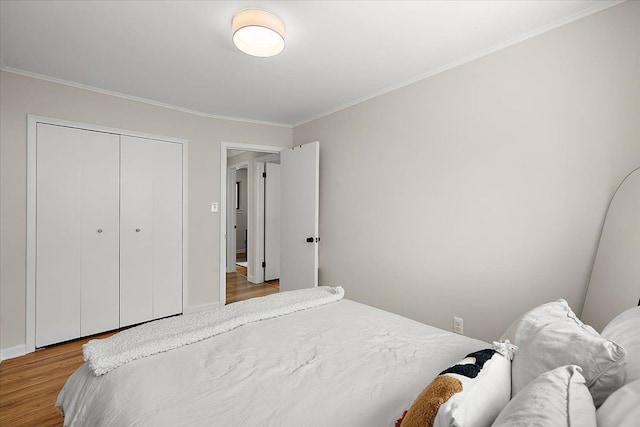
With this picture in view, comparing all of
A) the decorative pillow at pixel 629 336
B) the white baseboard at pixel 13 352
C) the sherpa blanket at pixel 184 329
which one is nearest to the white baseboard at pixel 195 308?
the white baseboard at pixel 13 352

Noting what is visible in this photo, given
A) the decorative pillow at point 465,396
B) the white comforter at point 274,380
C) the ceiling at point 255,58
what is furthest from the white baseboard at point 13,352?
the decorative pillow at point 465,396

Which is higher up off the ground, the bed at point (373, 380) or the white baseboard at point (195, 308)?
the bed at point (373, 380)

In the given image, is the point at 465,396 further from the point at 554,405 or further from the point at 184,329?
the point at 184,329

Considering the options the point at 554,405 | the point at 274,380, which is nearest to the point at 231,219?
the point at 274,380

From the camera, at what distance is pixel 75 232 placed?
3008 mm

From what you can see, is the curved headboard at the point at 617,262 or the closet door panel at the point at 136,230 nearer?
the curved headboard at the point at 617,262

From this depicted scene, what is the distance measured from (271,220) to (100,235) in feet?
8.83

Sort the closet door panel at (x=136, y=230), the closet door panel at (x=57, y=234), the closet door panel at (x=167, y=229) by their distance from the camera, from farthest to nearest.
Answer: the closet door panel at (x=167, y=229)
the closet door panel at (x=136, y=230)
the closet door panel at (x=57, y=234)

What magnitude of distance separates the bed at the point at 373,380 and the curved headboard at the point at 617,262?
0.06 metres

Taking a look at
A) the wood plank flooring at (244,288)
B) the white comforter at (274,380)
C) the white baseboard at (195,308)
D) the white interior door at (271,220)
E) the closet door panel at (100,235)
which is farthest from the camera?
the white interior door at (271,220)

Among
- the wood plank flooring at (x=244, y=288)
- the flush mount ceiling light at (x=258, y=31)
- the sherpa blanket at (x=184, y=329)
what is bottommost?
the wood plank flooring at (x=244, y=288)

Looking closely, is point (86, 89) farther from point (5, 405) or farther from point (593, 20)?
point (593, 20)

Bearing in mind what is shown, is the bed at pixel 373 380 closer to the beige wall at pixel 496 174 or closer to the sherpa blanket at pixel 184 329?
the sherpa blanket at pixel 184 329

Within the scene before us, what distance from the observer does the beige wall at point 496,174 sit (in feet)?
5.96
